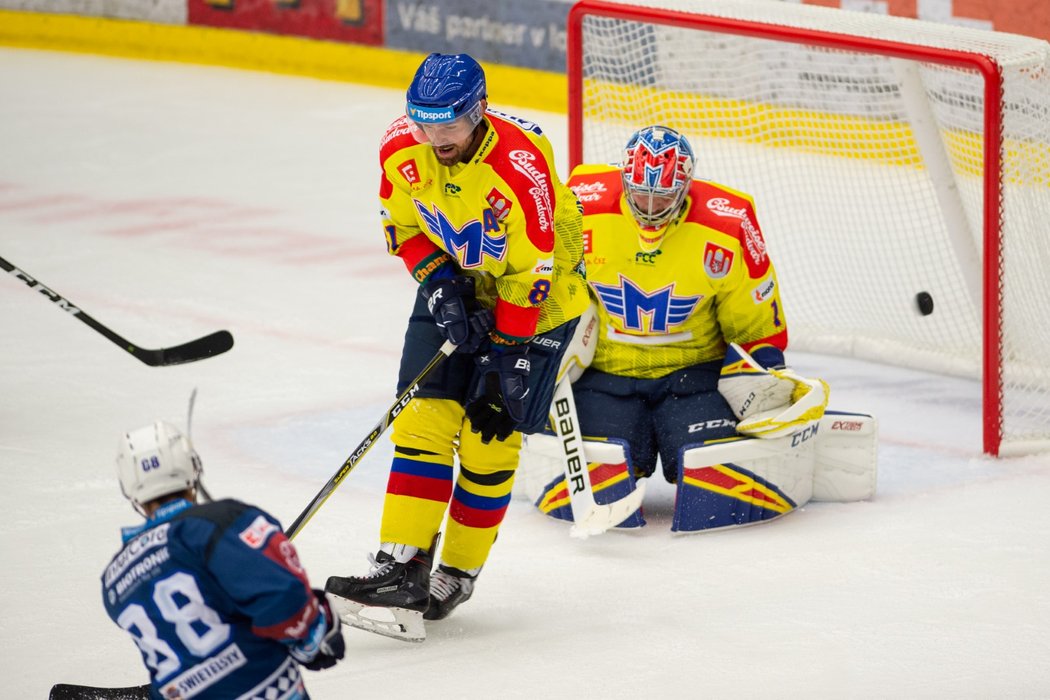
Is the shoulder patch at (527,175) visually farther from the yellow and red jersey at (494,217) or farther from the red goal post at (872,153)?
the red goal post at (872,153)

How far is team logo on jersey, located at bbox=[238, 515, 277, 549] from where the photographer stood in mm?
2346

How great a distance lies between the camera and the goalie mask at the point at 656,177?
423 centimetres

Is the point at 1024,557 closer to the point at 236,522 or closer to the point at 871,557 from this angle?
the point at 871,557

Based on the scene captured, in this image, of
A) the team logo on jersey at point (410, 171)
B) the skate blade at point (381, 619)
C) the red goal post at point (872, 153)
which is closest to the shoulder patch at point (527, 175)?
the team logo on jersey at point (410, 171)

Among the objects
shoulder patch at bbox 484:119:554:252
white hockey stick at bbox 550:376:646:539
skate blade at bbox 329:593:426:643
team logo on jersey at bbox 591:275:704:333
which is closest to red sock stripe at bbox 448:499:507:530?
skate blade at bbox 329:593:426:643

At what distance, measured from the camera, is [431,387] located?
3.62m

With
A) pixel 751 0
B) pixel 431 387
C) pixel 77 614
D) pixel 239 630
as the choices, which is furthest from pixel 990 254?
pixel 239 630

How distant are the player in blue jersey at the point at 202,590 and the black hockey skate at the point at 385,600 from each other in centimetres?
99

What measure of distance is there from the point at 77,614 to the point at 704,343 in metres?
1.72

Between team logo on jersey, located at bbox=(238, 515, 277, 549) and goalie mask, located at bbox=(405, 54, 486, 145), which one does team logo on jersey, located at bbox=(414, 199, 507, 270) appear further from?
team logo on jersey, located at bbox=(238, 515, 277, 549)

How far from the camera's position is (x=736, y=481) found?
14.0 ft

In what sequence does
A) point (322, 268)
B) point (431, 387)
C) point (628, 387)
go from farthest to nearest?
point (322, 268)
point (628, 387)
point (431, 387)

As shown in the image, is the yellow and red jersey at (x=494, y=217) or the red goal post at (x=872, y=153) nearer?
the yellow and red jersey at (x=494, y=217)

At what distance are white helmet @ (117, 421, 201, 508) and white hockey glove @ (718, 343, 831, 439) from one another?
210cm
